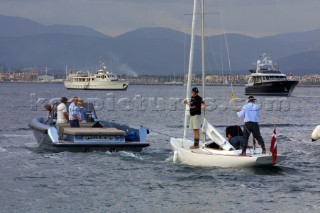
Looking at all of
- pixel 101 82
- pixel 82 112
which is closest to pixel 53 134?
pixel 82 112

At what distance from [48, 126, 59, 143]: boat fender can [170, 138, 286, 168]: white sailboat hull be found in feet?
15.1

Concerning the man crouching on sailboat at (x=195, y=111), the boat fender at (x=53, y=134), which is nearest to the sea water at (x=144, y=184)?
the boat fender at (x=53, y=134)

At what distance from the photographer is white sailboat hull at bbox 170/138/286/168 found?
22.2 meters

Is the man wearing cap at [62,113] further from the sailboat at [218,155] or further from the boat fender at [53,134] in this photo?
the sailboat at [218,155]

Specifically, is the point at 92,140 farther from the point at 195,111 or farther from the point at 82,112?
the point at 195,111

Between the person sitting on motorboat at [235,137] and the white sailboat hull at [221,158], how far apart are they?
0.44m

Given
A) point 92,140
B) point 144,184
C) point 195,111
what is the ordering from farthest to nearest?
point 92,140 < point 195,111 < point 144,184

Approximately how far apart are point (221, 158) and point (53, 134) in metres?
6.78

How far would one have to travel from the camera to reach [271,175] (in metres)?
22.4

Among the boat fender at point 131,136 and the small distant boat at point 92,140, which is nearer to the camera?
the small distant boat at point 92,140

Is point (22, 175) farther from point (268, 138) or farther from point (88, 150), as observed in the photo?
point (268, 138)

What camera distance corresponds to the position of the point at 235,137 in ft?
76.7

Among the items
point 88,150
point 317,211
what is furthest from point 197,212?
point 88,150

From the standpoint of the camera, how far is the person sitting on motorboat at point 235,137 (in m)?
23.3
